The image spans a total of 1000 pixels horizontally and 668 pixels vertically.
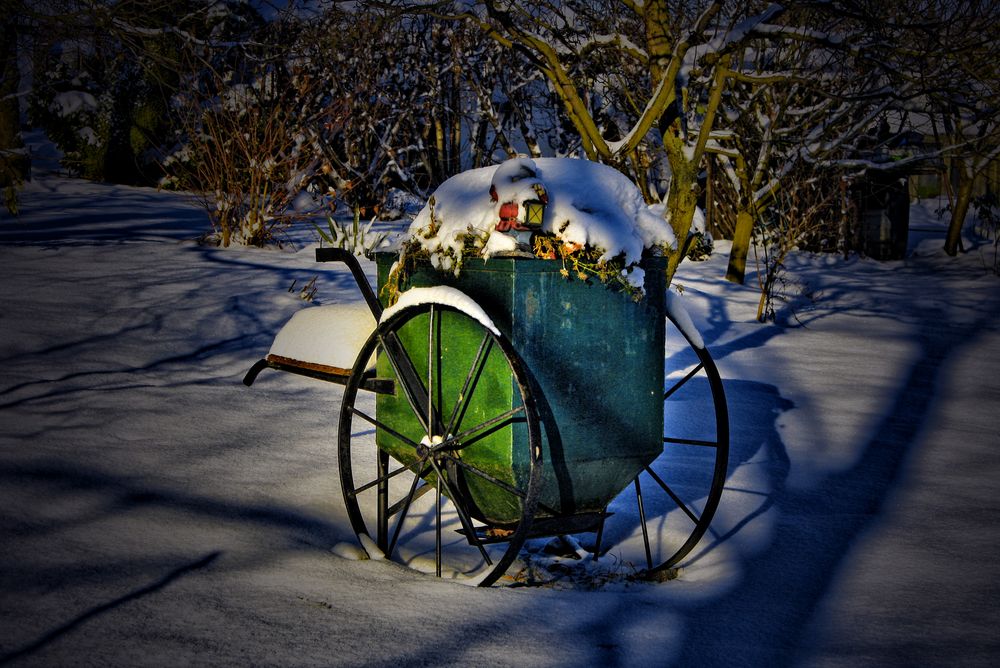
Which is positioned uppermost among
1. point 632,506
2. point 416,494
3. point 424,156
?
point 424,156

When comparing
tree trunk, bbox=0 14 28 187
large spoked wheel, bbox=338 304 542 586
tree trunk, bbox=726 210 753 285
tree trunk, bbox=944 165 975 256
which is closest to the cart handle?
large spoked wheel, bbox=338 304 542 586

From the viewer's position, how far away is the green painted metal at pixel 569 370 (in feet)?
9.01

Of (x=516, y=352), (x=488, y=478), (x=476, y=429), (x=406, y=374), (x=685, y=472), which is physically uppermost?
(x=516, y=352)

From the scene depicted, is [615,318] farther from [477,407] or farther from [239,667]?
[239,667]

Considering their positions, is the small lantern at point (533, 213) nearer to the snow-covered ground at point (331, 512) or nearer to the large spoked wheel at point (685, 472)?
the large spoked wheel at point (685, 472)

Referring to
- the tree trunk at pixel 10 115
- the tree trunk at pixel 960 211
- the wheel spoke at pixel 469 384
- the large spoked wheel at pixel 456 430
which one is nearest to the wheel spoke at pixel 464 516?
the large spoked wheel at pixel 456 430

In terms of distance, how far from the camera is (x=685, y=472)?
4.56 meters

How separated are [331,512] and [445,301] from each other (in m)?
1.42

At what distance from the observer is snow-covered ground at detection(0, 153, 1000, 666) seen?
7.98 ft

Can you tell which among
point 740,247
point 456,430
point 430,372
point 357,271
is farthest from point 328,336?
point 740,247

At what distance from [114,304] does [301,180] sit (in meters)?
3.64

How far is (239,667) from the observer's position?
7.14 feet

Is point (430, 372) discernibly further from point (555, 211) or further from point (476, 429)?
point (555, 211)

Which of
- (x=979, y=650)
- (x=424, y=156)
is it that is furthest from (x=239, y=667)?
(x=424, y=156)
